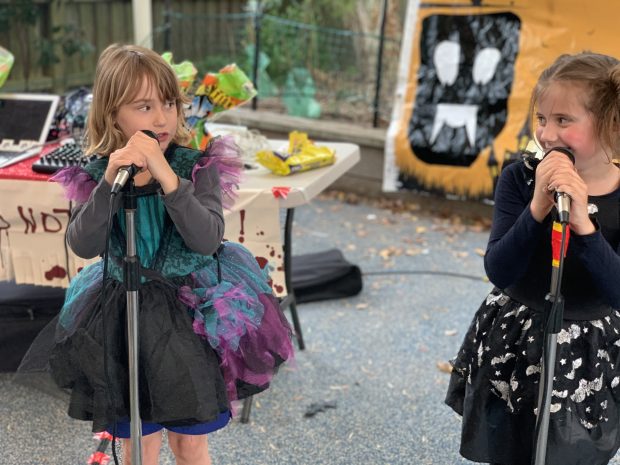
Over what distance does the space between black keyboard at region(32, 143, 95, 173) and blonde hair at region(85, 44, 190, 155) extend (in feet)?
2.89

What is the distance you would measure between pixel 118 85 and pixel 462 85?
12.5 ft

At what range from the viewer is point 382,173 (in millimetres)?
5711

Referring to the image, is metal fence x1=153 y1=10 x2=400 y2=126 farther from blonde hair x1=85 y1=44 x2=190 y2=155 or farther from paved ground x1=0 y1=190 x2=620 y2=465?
blonde hair x1=85 y1=44 x2=190 y2=155

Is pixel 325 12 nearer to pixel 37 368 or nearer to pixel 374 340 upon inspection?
pixel 374 340

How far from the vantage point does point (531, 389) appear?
1.84 meters

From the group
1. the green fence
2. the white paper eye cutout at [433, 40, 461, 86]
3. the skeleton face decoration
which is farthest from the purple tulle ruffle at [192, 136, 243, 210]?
the green fence

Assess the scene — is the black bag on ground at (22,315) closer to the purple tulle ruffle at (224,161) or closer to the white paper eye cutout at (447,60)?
the purple tulle ruffle at (224,161)

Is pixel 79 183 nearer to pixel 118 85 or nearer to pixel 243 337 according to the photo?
pixel 118 85

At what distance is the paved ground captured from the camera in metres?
2.74

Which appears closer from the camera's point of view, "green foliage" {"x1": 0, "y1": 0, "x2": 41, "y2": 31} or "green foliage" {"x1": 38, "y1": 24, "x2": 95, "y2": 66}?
"green foliage" {"x1": 0, "y1": 0, "x2": 41, "y2": 31}

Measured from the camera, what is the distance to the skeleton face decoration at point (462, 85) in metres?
5.11

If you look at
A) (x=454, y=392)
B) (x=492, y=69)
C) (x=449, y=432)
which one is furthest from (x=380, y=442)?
(x=492, y=69)

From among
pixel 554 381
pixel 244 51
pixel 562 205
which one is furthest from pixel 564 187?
pixel 244 51

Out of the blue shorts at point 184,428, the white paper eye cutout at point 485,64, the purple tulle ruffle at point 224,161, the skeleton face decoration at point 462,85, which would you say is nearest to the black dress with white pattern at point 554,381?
the blue shorts at point 184,428
